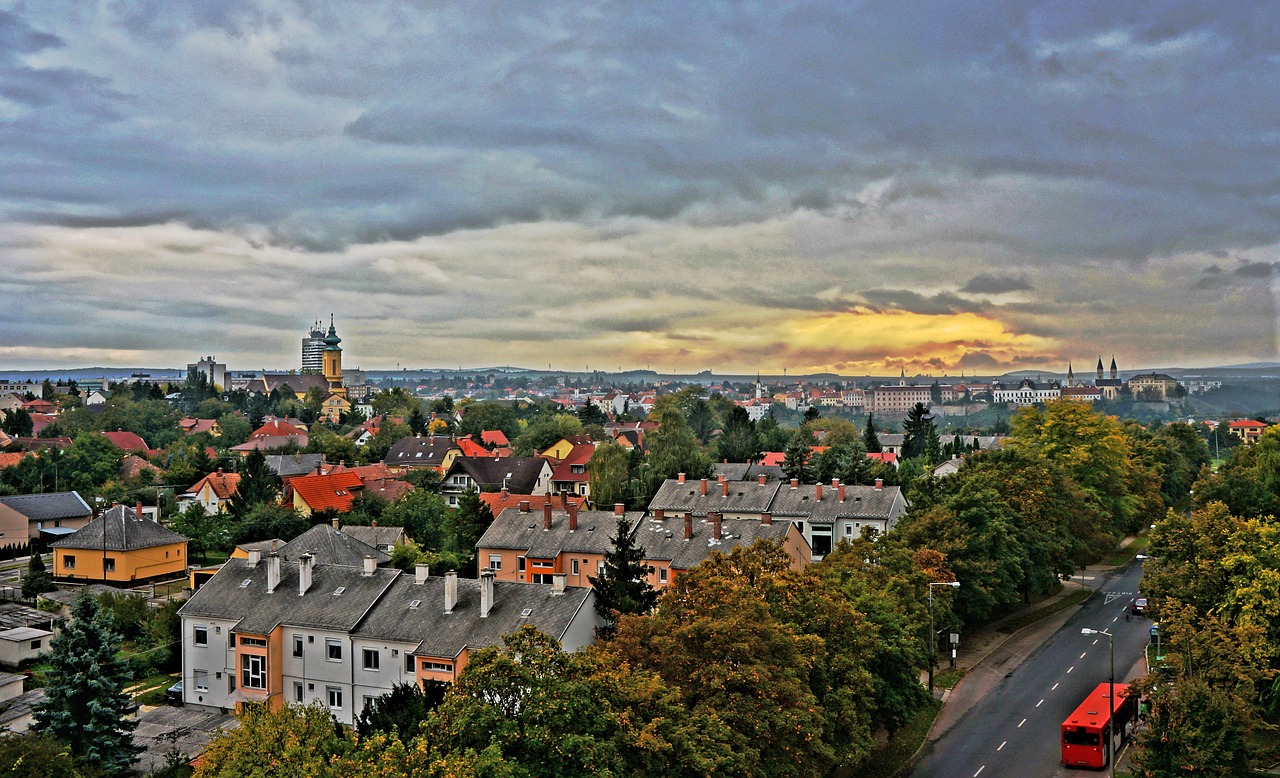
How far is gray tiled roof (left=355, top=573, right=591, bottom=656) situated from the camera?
43344 millimetres

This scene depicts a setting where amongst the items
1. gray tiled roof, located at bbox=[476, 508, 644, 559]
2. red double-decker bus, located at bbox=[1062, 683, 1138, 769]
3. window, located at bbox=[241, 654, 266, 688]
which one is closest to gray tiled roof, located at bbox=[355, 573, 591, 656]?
window, located at bbox=[241, 654, 266, 688]

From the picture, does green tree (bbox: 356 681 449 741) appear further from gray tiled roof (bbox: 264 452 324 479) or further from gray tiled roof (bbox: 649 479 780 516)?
gray tiled roof (bbox: 264 452 324 479)

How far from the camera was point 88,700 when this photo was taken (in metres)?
35.8

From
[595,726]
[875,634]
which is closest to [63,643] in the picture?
[595,726]

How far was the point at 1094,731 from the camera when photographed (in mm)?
38781

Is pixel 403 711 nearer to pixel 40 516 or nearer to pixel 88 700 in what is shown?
pixel 88 700

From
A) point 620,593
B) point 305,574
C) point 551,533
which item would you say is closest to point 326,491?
point 551,533

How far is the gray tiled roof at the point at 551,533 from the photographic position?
221 feet

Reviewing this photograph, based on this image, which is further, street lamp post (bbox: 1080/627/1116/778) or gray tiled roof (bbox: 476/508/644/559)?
gray tiled roof (bbox: 476/508/644/559)

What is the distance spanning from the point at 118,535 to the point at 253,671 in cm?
2737

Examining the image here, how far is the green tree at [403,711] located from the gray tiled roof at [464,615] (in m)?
7.72

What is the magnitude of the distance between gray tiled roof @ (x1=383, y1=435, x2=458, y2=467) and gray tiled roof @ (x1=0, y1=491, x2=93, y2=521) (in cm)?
4388

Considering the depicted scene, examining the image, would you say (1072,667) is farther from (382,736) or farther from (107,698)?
(107,698)

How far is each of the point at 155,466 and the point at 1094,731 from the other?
116095 millimetres
